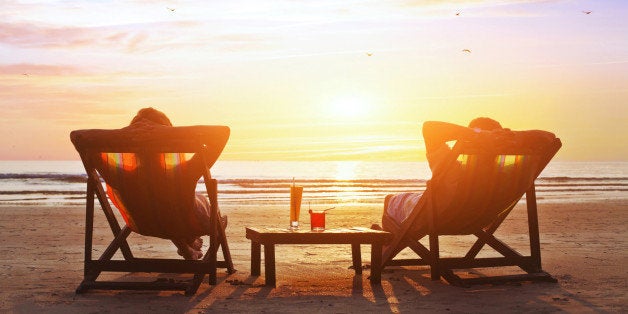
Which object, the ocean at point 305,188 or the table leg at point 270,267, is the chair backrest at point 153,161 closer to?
the table leg at point 270,267

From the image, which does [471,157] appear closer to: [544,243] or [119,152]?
[119,152]

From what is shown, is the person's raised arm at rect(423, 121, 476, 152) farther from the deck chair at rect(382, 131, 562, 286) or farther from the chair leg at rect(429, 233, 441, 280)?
the chair leg at rect(429, 233, 441, 280)

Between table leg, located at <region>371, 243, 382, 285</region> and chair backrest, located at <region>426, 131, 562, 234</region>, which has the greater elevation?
chair backrest, located at <region>426, 131, 562, 234</region>

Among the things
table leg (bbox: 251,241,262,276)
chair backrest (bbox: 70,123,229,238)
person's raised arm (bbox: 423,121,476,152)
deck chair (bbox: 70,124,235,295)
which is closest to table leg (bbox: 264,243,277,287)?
deck chair (bbox: 70,124,235,295)

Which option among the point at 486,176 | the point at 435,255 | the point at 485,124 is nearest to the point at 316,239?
the point at 435,255

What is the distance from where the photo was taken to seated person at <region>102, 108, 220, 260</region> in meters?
6.09

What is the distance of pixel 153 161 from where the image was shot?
607 cm

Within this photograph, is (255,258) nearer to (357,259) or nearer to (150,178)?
(357,259)

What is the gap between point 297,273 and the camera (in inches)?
281

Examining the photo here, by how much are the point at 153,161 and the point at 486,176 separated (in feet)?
8.83

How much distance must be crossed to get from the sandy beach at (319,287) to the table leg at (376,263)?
0.08 meters

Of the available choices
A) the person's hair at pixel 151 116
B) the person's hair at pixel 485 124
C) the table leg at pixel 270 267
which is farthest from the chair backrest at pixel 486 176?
the person's hair at pixel 151 116

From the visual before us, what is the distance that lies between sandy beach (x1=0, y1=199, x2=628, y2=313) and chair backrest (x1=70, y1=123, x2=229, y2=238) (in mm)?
710

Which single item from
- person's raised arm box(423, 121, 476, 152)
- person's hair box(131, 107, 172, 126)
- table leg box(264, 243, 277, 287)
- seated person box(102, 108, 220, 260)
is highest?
person's hair box(131, 107, 172, 126)
